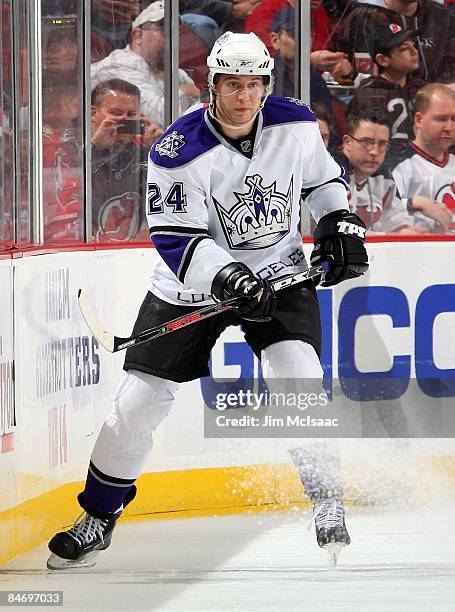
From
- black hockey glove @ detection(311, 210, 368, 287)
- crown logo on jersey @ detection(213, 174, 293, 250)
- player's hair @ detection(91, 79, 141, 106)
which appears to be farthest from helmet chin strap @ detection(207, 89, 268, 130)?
player's hair @ detection(91, 79, 141, 106)

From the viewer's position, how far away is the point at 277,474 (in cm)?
447

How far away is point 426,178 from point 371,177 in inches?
6.9

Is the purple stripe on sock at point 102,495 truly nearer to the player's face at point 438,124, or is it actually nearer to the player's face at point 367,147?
the player's face at point 367,147

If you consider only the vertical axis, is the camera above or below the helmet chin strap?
below

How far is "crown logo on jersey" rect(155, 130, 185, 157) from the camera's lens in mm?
3600

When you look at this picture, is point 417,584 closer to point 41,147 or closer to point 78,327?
point 78,327

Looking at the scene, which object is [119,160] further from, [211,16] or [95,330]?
[95,330]

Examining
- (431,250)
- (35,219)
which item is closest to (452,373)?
(431,250)

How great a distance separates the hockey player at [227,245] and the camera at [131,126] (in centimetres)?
85

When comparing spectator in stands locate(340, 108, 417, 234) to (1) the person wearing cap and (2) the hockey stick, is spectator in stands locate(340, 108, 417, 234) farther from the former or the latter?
(2) the hockey stick

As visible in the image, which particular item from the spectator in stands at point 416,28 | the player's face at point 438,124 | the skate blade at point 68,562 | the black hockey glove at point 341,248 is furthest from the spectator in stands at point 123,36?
the skate blade at point 68,562

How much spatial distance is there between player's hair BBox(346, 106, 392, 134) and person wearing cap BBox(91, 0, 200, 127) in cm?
49

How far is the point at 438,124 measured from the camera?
4727 millimetres

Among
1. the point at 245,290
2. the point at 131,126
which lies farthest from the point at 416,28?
the point at 245,290
